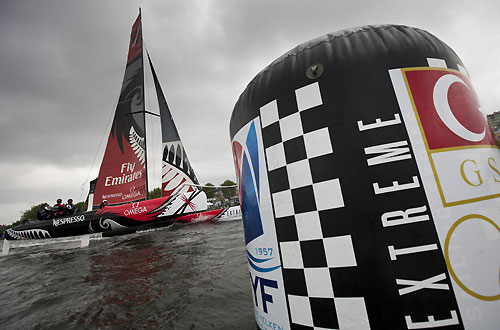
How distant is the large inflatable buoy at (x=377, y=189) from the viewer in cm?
81

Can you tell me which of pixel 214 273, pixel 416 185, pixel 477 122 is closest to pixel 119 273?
pixel 214 273

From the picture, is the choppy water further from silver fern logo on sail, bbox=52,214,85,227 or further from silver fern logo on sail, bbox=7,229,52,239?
silver fern logo on sail, bbox=7,229,52,239

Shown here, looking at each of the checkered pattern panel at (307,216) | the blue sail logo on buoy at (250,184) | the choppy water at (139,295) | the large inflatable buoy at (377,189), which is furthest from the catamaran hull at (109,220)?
the checkered pattern panel at (307,216)

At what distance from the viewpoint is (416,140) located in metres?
0.89

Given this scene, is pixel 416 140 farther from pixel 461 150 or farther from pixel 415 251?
pixel 415 251

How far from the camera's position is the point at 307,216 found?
0.97m

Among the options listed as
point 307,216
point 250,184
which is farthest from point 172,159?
point 307,216

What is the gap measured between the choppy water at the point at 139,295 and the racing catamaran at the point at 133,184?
11.0 feet

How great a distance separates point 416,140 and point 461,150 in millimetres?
202

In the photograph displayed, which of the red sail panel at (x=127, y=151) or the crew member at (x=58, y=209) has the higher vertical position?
the red sail panel at (x=127, y=151)

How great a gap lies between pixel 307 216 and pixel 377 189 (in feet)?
0.96

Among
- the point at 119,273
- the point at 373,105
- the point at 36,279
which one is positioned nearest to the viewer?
the point at 373,105

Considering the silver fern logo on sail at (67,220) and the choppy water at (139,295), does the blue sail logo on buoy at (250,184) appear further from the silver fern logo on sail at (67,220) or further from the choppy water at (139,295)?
the silver fern logo on sail at (67,220)

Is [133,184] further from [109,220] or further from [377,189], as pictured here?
[377,189]
